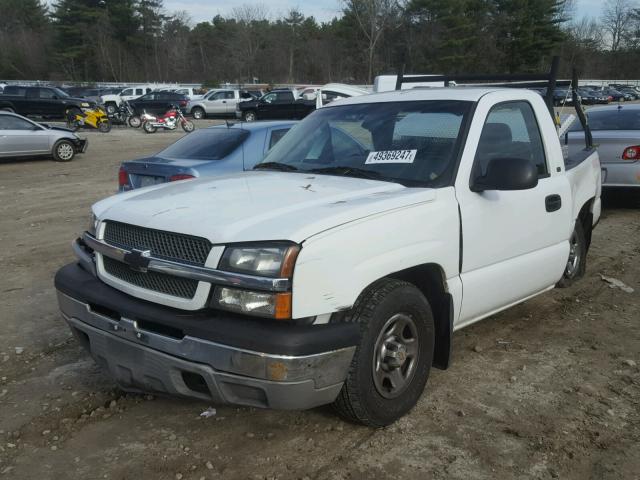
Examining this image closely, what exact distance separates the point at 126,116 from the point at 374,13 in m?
44.4

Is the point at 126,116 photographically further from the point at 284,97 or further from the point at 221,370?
the point at 221,370

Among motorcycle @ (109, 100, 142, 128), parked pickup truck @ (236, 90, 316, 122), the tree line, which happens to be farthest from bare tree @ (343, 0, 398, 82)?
motorcycle @ (109, 100, 142, 128)

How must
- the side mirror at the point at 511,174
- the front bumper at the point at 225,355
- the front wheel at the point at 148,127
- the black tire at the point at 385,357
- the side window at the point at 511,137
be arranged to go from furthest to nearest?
the front wheel at the point at 148,127 → the side window at the point at 511,137 → the side mirror at the point at 511,174 → the black tire at the point at 385,357 → the front bumper at the point at 225,355

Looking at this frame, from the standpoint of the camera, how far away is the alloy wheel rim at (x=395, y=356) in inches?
126

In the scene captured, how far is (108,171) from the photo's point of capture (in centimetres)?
1545

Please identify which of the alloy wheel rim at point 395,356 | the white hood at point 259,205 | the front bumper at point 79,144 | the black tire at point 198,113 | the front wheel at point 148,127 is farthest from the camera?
the black tire at point 198,113

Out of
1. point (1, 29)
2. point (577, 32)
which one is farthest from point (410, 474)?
point (577, 32)

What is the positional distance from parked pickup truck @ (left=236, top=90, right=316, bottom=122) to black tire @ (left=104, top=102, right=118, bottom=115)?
6.86 m

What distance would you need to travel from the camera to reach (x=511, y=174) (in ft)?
11.5

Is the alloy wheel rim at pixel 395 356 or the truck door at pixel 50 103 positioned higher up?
the truck door at pixel 50 103

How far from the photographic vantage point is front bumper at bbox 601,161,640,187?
8.85 m

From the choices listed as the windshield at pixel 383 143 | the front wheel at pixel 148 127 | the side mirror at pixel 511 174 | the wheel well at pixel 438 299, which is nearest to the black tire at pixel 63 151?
the front wheel at pixel 148 127

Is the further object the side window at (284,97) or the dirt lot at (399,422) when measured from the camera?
the side window at (284,97)

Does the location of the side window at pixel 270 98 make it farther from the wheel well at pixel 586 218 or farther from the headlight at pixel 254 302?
the headlight at pixel 254 302
